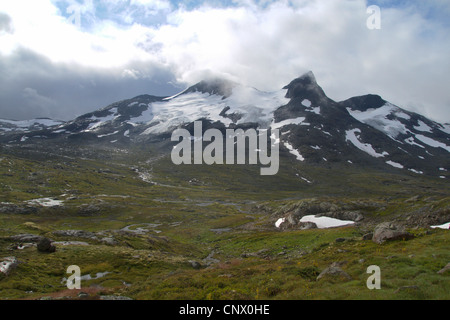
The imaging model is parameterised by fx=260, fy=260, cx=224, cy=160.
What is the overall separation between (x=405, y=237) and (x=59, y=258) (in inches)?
1710

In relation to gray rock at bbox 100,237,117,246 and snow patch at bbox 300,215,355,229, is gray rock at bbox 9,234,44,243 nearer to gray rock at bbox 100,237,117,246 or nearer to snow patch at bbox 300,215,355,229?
gray rock at bbox 100,237,117,246

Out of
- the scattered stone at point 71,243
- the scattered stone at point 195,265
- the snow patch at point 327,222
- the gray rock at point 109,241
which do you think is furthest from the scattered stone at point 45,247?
the snow patch at point 327,222

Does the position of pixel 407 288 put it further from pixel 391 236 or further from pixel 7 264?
pixel 7 264

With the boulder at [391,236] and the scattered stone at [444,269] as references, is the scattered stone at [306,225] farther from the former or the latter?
the scattered stone at [444,269]

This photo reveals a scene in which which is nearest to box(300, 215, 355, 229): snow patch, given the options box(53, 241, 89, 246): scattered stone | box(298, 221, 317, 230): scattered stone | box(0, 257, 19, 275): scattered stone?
box(298, 221, 317, 230): scattered stone

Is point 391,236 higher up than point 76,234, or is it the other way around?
point 391,236

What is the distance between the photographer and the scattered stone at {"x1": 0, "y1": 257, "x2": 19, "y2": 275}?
27.2m

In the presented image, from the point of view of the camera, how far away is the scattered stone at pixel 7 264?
1073 inches

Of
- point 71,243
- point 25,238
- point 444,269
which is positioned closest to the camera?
point 444,269

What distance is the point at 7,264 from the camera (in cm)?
2823

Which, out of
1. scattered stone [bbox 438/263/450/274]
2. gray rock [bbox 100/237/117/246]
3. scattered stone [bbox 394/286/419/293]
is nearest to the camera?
scattered stone [bbox 394/286/419/293]

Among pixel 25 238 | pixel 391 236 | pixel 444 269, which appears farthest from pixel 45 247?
pixel 391 236

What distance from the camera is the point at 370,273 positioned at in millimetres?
20594
